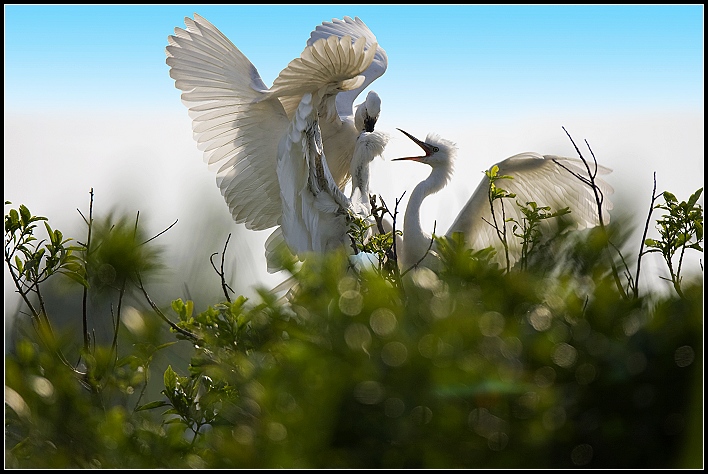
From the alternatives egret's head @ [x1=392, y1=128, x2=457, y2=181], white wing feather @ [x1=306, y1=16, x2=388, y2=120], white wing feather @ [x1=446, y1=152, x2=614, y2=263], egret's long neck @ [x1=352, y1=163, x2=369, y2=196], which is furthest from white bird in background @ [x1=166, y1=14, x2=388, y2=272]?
white wing feather @ [x1=446, y1=152, x2=614, y2=263]

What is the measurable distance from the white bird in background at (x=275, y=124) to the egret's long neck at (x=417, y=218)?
0.49 m

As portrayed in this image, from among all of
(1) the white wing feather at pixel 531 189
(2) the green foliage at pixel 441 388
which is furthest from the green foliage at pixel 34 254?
(1) the white wing feather at pixel 531 189

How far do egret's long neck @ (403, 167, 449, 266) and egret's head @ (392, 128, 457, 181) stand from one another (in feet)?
0.09

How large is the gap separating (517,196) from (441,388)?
2.87m

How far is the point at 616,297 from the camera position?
733 mm

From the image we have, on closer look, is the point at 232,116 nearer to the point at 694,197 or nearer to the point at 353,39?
the point at 353,39

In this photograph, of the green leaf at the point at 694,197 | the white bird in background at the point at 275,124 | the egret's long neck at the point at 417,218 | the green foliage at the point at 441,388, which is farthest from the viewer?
the egret's long neck at the point at 417,218

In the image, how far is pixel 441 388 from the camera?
0.61 m

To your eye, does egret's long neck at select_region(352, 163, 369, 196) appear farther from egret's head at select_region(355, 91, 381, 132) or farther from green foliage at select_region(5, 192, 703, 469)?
green foliage at select_region(5, 192, 703, 469)

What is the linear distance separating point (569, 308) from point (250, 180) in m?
2.73

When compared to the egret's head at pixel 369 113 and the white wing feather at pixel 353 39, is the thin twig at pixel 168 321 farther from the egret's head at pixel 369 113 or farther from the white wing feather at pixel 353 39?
the white wing feather at pixel 353 39

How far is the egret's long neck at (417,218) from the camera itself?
141 inches

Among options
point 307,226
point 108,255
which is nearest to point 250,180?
point 307,226

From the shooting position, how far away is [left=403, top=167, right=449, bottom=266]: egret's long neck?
358 centimetres
